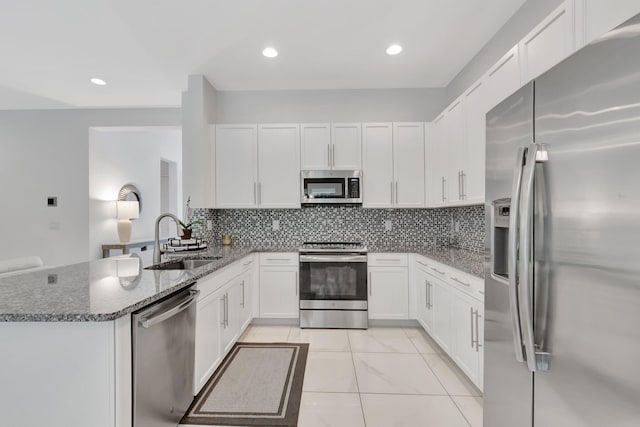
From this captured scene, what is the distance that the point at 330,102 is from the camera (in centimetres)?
397

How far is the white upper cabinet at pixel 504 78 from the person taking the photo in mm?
1922

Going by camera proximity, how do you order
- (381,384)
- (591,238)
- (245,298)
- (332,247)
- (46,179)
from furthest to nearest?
(46,179) < (332,247) < (245,298) < (381,384) < (591,238)

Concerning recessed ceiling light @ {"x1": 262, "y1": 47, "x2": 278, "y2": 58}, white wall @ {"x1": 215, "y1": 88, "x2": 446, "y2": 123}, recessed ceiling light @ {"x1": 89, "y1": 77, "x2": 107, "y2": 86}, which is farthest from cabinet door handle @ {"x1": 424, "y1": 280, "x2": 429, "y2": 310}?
recessed ceiling light @ {"x1": 89, "y1": 77, "x2": 107, "y2": 86}

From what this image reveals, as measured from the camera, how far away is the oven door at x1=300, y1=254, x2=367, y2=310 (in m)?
3.46

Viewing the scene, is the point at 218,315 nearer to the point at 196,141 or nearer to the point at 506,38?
the point at 196,141

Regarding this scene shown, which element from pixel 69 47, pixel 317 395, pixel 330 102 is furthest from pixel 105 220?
pixel 317 395

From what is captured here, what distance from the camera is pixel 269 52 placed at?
10.1 feet

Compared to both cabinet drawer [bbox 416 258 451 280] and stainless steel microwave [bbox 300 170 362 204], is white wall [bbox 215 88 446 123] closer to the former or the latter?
stainless steel microwave [bbox 300 170 362 204]

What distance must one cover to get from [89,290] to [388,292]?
2794mm

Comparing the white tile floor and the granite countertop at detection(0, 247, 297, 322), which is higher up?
the granite countertop at detection(0, 247, 297, 322)

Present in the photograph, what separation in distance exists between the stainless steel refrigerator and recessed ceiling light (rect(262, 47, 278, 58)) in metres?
2.51

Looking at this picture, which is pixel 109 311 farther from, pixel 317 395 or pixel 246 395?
pixel 317 395

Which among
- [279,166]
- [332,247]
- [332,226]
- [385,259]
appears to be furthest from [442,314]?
[279,166]

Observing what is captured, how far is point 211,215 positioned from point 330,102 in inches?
82.9
